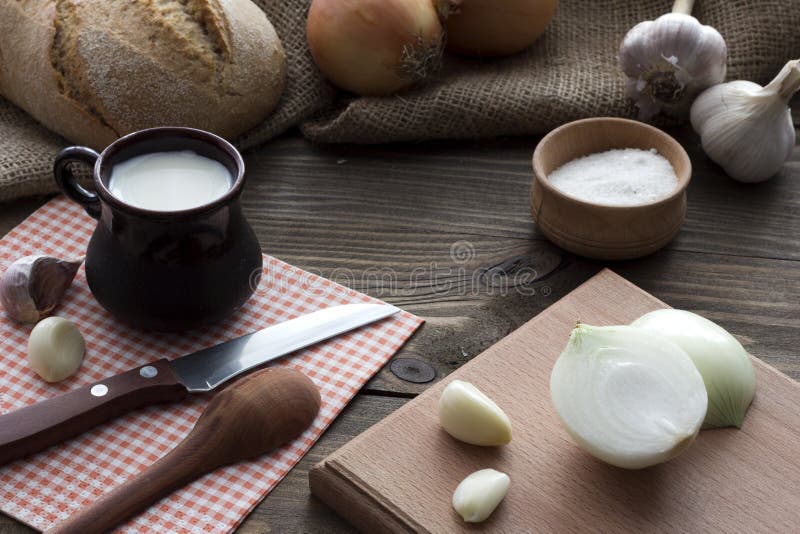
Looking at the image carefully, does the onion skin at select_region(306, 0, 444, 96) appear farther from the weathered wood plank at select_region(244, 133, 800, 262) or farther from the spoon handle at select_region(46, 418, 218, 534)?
the spoon handle at select_region(46, 418, 218, 534)

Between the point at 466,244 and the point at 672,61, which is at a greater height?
the point at 672,61

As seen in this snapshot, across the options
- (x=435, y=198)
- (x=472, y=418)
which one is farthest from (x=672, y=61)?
(x=472, y=418)

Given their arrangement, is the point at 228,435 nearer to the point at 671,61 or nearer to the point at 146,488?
the point at 146,488

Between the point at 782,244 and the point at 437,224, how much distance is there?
1.42 feet

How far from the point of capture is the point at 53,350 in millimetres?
911

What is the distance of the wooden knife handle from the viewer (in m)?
0.82

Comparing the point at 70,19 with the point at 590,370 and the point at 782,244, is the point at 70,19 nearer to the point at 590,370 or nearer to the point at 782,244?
the point at 590,370

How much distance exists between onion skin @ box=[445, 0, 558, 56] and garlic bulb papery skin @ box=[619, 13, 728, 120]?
15 cm

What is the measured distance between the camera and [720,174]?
4.17ft

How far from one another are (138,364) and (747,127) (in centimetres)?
82

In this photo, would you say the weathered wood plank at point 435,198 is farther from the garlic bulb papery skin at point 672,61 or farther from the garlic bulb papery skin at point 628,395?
the garlic bulb papery skin at point 628,395

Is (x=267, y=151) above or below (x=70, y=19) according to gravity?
below

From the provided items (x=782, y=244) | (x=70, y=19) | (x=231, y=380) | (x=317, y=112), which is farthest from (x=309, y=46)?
(x=782, y=244)

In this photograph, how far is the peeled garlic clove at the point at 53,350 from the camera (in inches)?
35.8
